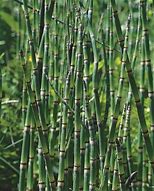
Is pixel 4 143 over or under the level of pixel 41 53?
under

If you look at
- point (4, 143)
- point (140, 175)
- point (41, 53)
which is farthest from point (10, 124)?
point (41, 53)

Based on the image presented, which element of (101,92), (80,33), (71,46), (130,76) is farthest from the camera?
(101,92)

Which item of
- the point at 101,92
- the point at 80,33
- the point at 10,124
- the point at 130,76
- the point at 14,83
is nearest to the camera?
the point at 130,76

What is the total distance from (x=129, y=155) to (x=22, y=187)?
28 cm

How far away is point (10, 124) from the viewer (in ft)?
6.16

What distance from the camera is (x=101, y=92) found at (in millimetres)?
1701

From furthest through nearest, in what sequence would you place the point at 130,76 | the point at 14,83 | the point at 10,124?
the point at 14,83 < the point at 10,124 < the point at 130,76

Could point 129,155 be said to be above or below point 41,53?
below

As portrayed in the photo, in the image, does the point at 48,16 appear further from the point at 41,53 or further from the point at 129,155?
the point at 129,155

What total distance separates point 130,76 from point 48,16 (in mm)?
192

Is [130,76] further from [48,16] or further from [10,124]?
[10,124]

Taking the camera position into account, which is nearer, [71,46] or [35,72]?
[35,72]

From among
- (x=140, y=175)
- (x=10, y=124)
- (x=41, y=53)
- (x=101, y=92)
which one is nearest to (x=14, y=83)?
(x=10, y=124)

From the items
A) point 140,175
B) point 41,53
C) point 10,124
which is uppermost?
point 41,53
